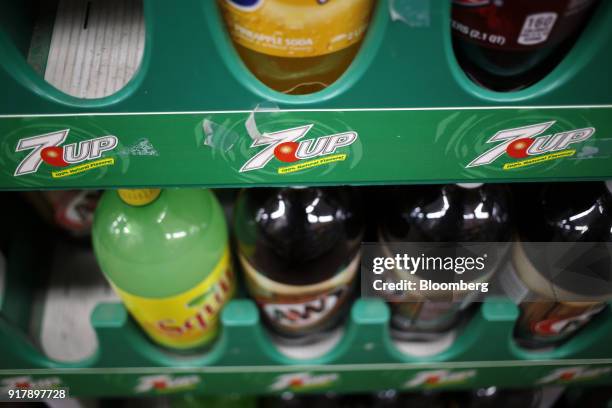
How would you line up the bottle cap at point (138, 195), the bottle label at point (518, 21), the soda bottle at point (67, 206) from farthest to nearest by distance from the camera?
1. the soda bottle at point (67, 206)
2. the bottle cap at point (138, 195)
3. the bottle label at point (518, 21)

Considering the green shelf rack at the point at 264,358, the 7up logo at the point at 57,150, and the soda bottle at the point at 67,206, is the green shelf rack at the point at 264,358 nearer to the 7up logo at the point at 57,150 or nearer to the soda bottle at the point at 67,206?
the soda bottle at the point at 67,206

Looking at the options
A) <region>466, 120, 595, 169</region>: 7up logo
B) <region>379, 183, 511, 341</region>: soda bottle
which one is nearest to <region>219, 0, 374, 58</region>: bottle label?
<region>466, 120, 595, 169</region>: 7up logo

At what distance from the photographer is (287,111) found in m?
0.61

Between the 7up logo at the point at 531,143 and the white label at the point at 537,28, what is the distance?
103 millimetres

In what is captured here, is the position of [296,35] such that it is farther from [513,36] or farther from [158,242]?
[158,242]

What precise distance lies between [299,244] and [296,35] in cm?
36

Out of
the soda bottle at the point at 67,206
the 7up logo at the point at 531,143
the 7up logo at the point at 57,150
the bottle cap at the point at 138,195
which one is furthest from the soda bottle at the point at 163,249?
the 7up logo at the point at 531,143

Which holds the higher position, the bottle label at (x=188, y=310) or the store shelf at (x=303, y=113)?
the store shelf at (x=303, y=113)

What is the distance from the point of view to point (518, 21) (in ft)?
1.86

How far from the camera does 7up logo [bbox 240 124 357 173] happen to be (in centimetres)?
64

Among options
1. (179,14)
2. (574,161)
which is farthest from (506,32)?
(179,14)

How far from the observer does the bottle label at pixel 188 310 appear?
849 mm

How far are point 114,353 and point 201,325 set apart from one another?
16 cm

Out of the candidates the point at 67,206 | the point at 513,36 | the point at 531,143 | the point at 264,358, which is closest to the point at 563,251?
the point at 531,143
